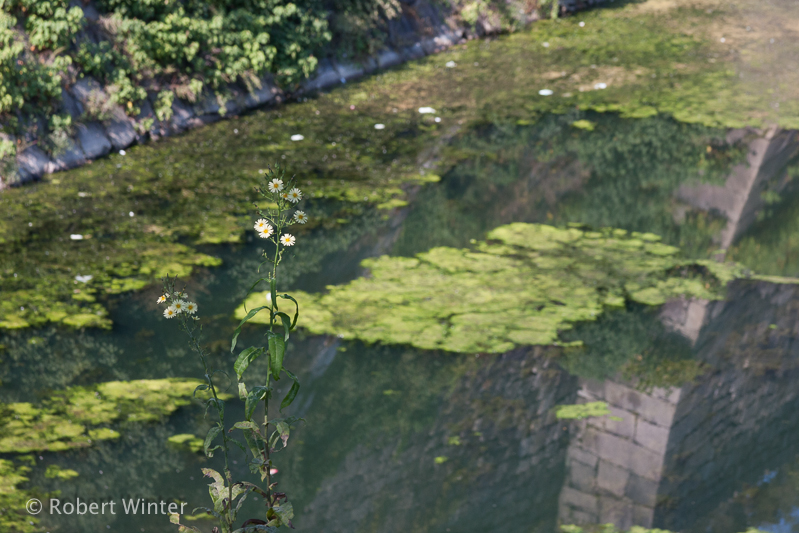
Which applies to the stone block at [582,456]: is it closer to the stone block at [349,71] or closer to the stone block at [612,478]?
the stone block at [612,478]

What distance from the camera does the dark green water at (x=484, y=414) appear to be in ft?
10.1

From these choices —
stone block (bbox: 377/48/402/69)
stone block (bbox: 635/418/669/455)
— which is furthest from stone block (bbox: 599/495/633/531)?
stone block (bbox: 377/48/402/69)

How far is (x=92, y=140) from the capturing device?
6645 millimetres

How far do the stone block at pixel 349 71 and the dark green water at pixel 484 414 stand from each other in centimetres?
374

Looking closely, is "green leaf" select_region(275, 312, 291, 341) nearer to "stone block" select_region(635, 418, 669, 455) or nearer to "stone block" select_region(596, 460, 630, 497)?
"stone block" select_region(596, 460, 630, 497)

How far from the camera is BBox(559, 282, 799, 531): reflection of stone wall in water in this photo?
10.0 feet

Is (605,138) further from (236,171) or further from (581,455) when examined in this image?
(581,455)

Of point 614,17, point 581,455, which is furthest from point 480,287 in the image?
point 614,17

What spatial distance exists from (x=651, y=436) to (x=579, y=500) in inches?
22.5

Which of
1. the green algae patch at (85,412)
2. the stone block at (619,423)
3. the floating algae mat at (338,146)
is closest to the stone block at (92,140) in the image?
the floating algae mat at (338,146)

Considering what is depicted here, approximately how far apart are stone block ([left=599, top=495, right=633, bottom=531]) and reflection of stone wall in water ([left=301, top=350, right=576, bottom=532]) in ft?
0.65

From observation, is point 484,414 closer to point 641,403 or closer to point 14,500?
point 641,403

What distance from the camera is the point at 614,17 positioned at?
413 inches

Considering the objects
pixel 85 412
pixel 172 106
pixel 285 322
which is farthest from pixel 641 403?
pixel 172 106
